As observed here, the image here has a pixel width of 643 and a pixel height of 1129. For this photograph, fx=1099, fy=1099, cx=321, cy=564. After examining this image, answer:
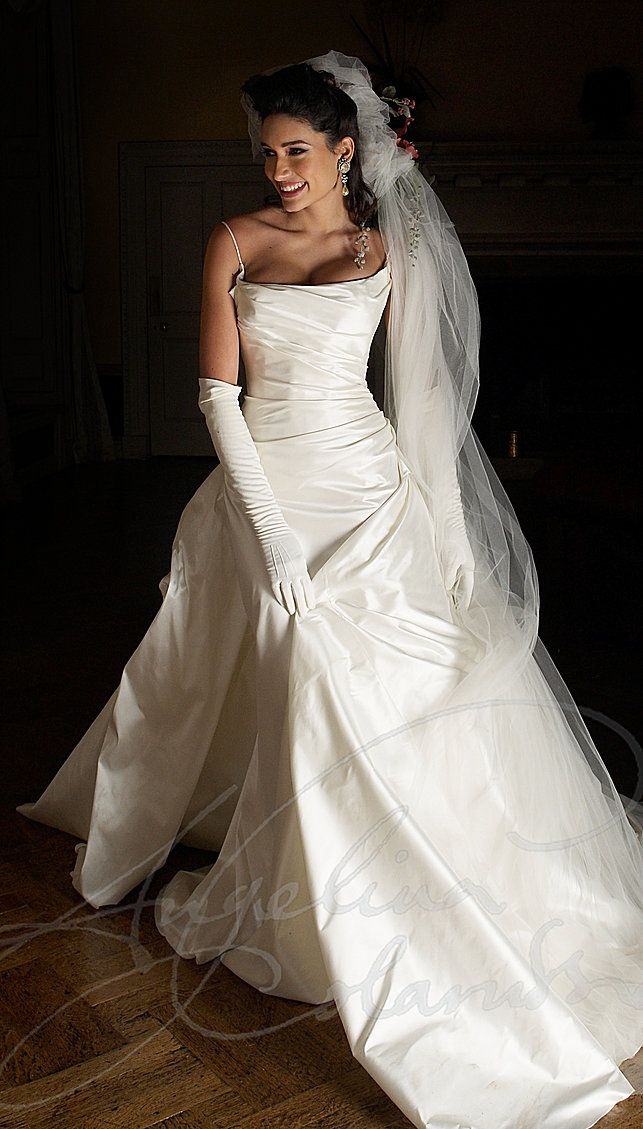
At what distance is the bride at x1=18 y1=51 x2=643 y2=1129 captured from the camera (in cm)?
161

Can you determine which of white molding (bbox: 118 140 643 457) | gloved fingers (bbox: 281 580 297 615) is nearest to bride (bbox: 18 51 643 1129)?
gloved fingers (bbox: 281 580 297 615)

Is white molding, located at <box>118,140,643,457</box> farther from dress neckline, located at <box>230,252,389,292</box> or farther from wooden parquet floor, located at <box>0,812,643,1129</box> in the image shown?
wooden parquet floor, located at <box>0,812,643,1129</box>

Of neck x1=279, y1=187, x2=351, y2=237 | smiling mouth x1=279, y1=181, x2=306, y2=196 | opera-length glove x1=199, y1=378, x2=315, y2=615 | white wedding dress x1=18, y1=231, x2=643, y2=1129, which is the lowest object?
white wedding dress x1=18, y1=231, x2=643, y2=1129

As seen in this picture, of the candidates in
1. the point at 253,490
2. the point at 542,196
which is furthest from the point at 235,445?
the point at 542,196

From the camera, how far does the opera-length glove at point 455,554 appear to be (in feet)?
6.98

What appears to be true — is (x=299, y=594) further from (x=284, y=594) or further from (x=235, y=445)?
(x=235, y=445)

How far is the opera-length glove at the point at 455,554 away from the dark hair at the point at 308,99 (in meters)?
0.71

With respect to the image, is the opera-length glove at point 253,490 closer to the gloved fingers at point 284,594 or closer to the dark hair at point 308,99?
the gloved fingers at point 284,594

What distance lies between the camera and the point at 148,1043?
1.71 metres

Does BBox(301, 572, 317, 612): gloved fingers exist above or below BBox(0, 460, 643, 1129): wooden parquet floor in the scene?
above

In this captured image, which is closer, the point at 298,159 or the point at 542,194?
the point at 298,159

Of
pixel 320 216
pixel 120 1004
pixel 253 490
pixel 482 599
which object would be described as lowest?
pixel 120 1004

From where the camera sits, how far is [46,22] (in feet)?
25.4

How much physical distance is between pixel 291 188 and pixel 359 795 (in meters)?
1.09
